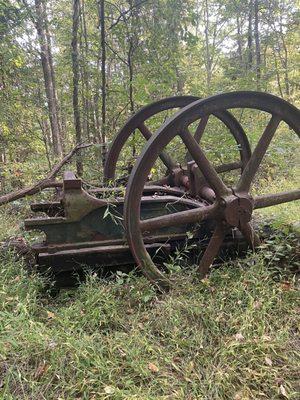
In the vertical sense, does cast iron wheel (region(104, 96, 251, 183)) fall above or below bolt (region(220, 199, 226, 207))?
above

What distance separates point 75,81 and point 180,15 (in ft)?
7.24

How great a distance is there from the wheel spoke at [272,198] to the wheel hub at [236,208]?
18cm

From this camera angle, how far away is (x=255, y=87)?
23.1 ft

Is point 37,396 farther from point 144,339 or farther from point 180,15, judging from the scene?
point 180,15

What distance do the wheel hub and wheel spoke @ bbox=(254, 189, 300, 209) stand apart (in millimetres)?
179

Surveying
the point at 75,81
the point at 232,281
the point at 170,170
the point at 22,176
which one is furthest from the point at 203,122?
the point at 22,176

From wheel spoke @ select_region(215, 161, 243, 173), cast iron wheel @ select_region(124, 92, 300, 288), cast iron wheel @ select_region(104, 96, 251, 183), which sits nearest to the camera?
cast iron wheel @ select_region(124, 92, 300, 288)

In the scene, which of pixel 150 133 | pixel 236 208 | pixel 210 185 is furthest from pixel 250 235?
pixel 150 133

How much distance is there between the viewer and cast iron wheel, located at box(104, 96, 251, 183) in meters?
4.04

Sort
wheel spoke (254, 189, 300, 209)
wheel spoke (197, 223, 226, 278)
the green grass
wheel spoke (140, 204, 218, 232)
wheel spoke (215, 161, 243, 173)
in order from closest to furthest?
the green grass, wheel spoke (140, 204, 218, 232), wheel spoke (197, 223, 226, 278), wheel spoke (254, 189, 300, 209), wheel spoke (215, 161, 243, 173)

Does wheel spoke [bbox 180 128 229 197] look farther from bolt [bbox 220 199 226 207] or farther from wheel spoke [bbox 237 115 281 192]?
wheel spoke [bbox 237 115 281 192]

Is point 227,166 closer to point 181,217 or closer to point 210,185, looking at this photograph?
point 210,185

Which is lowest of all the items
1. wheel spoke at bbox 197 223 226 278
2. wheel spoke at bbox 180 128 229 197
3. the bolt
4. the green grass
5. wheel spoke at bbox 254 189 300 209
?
the green grass

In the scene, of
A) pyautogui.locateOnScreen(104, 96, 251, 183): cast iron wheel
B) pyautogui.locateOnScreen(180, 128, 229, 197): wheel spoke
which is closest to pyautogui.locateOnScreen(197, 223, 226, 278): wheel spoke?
pyautogui.locateOnScreen(180, 128, 229, 197): wheel spoke
